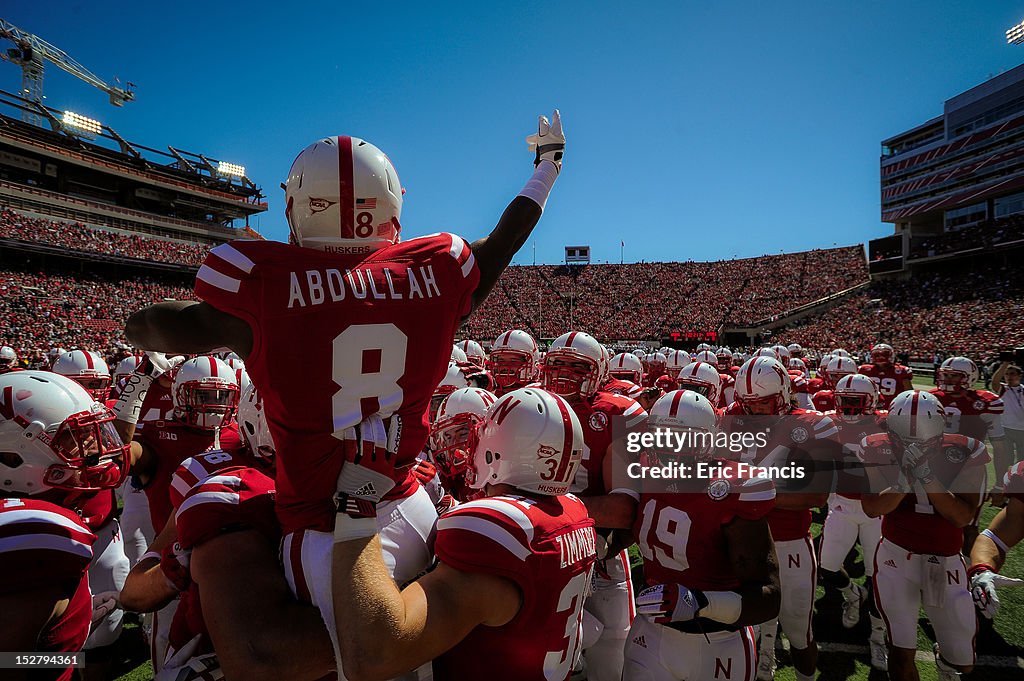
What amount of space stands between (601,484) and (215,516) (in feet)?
9.83

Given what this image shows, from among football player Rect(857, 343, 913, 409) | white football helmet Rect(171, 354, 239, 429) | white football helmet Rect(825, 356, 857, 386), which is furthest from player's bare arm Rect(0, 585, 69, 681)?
football player Rect(857, 343, 913, 409)

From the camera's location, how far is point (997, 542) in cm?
401

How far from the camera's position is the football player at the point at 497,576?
149cm

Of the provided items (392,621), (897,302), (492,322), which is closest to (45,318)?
(492,322)

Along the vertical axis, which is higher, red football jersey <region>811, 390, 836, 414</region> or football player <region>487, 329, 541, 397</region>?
football player <region>487, 329, 541, 397</region>

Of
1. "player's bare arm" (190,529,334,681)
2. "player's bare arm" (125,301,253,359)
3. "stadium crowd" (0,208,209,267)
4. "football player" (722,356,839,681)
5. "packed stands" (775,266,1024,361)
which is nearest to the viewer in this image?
"player's bare arm" (190,529,334,681)

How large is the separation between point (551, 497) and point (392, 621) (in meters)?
1.02

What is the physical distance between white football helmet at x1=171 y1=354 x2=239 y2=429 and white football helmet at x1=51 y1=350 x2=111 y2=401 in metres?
3.28

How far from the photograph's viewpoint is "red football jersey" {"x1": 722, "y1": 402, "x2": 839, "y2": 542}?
4.72 meters

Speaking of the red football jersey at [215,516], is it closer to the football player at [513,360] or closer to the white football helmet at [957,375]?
the football player at [513,360]

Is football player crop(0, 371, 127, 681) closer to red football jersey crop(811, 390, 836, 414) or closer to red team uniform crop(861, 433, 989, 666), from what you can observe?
red team uniform crop(861, 433, 989, 666)

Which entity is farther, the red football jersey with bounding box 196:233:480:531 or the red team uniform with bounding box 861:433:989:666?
the red team uniform with bounding box 861:433:989:666

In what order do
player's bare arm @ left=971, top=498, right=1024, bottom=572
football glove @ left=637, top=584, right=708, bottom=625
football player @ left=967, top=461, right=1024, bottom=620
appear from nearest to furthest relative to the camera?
football glove @ left=637, top=584, right=708, bottom=625, football player @ left=967, top=461, right=1024, bottom=620, player's bare arm @ left=971, top=498, right=1024, bottom=572

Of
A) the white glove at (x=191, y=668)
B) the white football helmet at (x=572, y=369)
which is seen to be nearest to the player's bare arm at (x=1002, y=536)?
the white football helmet at (x=572, y=369)
